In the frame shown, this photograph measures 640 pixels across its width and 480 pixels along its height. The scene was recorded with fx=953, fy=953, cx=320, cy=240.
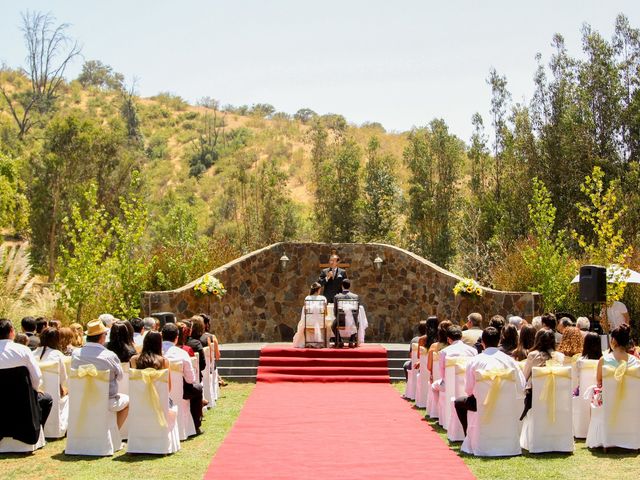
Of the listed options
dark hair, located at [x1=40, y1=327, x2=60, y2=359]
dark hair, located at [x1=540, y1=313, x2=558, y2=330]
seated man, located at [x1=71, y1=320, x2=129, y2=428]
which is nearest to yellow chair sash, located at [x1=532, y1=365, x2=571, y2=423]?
dark hair, located at [x1=540, y1=313, x2=558, y2=330]

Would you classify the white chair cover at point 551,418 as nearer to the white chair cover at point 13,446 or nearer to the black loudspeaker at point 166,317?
the white chair cover at point 13,446

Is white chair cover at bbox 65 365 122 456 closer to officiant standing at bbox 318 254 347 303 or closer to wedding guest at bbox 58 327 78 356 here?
wedding guest at bbox 58 327 78 356

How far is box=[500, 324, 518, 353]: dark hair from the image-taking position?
1098 cm

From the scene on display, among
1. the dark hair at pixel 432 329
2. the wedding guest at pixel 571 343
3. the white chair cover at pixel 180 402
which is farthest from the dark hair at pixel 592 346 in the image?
the white chair cover at pixel 180 402

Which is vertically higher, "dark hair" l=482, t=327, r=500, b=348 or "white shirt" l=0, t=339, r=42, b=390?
"dark hair" l=482, t=327, r=500, b=348

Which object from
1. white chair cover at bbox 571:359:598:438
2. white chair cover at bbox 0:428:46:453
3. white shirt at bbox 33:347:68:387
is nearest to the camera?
white chair cover at bbox 0:428:46:453

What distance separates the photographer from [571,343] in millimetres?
11914

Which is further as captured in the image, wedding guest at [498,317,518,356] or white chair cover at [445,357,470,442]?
white chair cover at [445,357,470,442]

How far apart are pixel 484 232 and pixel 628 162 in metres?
5.78

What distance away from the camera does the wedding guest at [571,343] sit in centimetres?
1189

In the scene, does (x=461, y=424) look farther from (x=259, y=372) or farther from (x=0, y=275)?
(x=0, y=275)

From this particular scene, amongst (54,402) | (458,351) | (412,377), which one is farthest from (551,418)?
(54,402)

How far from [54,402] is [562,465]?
6.03m

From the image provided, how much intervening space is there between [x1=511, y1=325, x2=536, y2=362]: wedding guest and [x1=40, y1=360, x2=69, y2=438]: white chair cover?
549 cm
